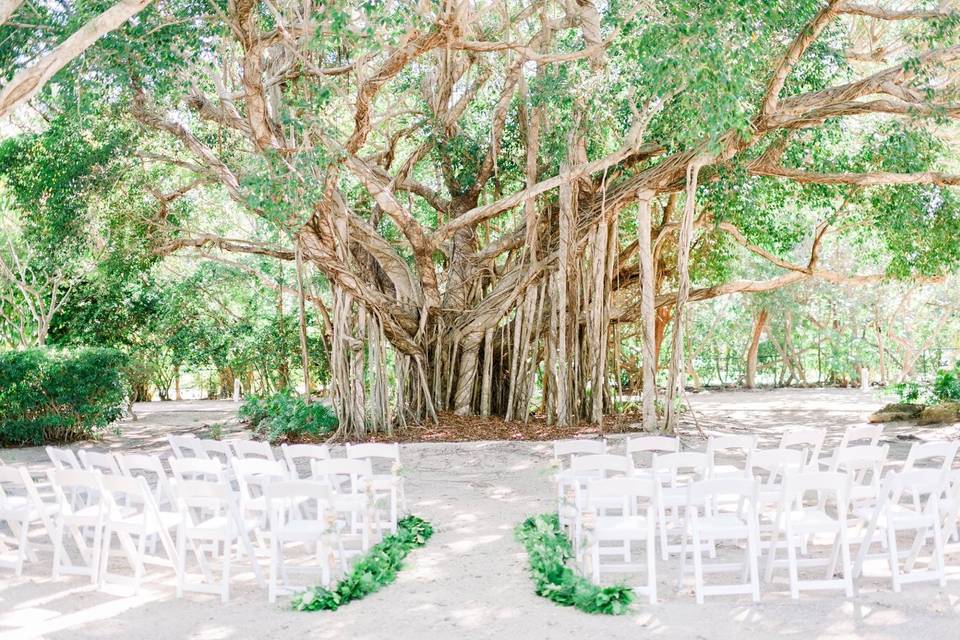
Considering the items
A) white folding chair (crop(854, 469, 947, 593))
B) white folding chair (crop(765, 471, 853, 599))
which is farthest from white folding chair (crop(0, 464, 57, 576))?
white folding chair (crop(854, 469, 947, 593))

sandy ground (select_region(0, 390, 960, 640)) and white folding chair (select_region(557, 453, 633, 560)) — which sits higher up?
white folding chair (select_region(557, 453, 633, 560))

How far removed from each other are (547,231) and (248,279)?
9618mm

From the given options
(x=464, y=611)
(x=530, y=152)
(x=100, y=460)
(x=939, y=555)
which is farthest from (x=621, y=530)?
(x=530, y=152)

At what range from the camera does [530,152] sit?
10.7m

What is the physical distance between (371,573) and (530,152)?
7160mm

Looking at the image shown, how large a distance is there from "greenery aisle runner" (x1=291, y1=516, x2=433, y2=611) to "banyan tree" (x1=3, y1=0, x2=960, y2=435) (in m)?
3.79

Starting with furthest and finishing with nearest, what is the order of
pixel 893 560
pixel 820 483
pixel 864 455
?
pixel 864 455 → pixel 893 560 → pixel 820 483

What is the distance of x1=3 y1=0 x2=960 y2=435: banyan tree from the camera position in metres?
7.64

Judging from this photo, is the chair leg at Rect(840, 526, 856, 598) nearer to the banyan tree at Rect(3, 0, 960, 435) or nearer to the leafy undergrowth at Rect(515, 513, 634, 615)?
the leafy undergrowth at Rect(515, 513, 634, 615)

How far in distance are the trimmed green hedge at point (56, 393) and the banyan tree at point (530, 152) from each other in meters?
2.10

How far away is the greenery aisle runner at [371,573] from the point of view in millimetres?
4177

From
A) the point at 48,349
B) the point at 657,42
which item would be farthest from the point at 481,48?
the point at 48,349

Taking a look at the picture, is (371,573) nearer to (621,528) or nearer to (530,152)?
(621,528)

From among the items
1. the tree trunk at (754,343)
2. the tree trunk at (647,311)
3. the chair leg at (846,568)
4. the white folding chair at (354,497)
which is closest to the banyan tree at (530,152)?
the tree trunk at (647,311)
